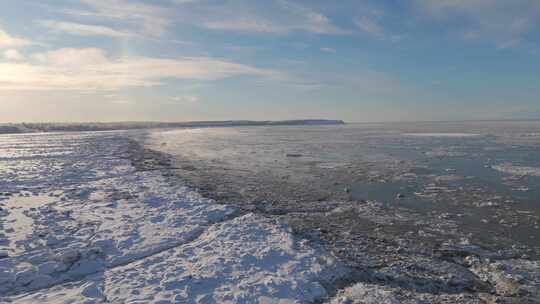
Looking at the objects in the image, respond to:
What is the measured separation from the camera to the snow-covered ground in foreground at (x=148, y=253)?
6.08 meters

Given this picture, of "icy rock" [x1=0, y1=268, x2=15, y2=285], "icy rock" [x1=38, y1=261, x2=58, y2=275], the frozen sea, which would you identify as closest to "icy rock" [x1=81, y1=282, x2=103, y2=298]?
"icy rock" [x1=38, y1=261, x2=58, y2=275]

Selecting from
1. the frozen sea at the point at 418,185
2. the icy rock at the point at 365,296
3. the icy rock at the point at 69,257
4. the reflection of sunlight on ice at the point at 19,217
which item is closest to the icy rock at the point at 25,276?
the icy rock at the point at 69,257

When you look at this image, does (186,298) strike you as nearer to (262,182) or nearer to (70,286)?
(70,286)

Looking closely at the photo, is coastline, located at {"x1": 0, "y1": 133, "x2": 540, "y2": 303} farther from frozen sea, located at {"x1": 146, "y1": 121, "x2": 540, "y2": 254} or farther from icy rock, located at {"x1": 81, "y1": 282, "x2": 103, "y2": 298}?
frozen sea, located at {"x1": 146, "y1": 121, "x2": 540, "y2": 254}

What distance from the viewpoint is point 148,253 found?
7.86 metres

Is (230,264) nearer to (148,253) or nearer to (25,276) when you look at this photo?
(148,253)

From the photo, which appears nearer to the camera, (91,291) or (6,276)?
(91,291)

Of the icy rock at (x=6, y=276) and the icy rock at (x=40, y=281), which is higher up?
the icy rock at (x=6, y=276)

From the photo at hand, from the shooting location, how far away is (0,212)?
10703 mm

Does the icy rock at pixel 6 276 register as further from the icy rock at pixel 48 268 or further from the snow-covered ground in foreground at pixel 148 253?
the icy rock at pixel 48 268

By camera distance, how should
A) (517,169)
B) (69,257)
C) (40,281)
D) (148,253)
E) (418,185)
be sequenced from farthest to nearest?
(517,169) < (418,185) < (148,253) < (69,257) < (40,281)

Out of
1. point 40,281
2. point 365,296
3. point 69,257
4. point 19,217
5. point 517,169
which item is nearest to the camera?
point 365,296

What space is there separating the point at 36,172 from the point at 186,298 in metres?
16.8

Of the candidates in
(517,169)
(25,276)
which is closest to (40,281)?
(25,276)
